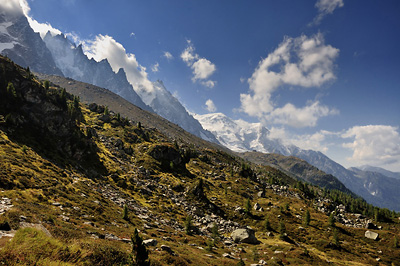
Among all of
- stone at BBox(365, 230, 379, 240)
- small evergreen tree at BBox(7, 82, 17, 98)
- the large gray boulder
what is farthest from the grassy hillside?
stone at BBox(365, 230, 379, 240)

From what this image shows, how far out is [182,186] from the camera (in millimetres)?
84750

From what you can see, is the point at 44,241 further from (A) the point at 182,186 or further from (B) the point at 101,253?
(A) the point at 182,186

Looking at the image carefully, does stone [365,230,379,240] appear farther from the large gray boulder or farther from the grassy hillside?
the large gray boulder

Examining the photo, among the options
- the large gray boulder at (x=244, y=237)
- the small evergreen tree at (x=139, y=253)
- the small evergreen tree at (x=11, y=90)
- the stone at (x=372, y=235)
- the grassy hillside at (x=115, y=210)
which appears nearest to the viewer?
the small evergreen tree at (x=139, y=253)

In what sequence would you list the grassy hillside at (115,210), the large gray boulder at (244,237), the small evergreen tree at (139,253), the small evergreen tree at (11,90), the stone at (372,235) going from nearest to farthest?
the small evergreen tree at (139,253), the grassy hillside at (115,210), the large gray boulder at (244,237), the small evergreen tree at (11,90), the stone at (372,235)

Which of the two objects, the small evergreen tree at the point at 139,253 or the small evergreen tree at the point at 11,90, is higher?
the small evergreen tree at the point at 11,90

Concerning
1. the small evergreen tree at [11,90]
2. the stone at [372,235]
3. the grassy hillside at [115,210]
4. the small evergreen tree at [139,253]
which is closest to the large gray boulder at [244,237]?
the grassy hillside at [115,210]

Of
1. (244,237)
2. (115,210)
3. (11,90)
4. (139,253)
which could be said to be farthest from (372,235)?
(11,90)

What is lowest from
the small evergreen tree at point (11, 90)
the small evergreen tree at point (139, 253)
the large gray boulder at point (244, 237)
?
the large gray boulder at point (244, 237)

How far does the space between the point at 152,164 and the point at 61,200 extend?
64.0 meters

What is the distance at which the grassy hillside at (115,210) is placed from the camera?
17.8 meters

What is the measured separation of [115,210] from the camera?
139 feet

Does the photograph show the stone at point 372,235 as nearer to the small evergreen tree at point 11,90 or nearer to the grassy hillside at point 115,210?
the grassy hillside at point 115,210

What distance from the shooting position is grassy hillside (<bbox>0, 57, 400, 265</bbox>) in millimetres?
17844
